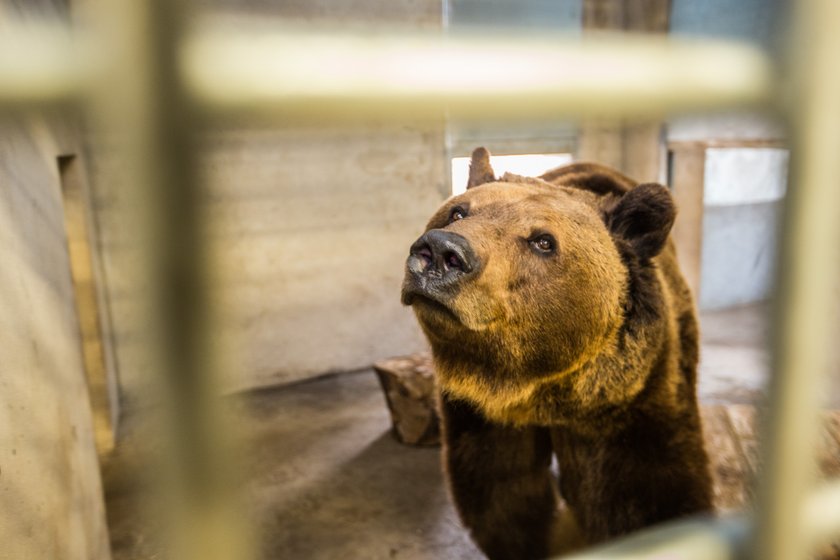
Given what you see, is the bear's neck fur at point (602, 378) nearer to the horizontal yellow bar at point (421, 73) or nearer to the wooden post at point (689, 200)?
the horizontal yellow bar at point (421, 73)

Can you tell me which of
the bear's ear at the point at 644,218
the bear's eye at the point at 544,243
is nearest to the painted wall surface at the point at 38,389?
the bear's eye at the point at 544,243

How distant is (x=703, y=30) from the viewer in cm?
637

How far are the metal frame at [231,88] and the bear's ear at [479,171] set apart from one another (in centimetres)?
191

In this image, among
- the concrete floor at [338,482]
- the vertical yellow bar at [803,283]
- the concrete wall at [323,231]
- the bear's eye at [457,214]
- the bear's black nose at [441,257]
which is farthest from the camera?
the concrete wall at [323,231]

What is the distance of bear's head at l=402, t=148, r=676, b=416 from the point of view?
5.69 ft

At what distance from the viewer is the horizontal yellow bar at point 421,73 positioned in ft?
1.12

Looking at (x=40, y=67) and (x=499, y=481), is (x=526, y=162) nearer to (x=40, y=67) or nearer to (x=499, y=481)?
(x=499, y=481)

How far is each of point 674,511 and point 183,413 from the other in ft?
7.54

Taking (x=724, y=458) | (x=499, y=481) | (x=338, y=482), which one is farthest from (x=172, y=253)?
(x=338, y=482)

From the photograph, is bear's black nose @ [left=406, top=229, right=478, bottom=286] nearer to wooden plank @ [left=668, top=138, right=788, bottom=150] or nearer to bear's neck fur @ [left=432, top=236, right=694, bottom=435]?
bear's neck fur @ [left=432, top=236, right=694, bottom=435]

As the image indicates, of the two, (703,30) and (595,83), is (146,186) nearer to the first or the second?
(595,83)

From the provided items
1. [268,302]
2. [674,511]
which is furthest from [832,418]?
[268,302]

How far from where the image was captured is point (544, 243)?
1.98m

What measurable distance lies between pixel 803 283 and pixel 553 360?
1.51 meters
